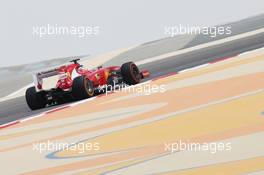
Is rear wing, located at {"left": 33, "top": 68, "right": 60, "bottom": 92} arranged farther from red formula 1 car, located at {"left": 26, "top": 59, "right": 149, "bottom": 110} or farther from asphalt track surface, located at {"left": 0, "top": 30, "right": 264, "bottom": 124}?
asphalt track surface, located at {"left": 0, "top": 30, "right": 264, "bottom": 124}

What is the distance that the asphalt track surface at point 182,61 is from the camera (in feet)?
46.4

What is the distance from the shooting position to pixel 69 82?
13555mm

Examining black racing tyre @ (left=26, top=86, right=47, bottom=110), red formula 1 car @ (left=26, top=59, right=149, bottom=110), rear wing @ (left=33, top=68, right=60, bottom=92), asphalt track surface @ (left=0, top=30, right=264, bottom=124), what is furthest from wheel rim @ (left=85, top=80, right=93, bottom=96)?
black racing tyre @ (left=26, top=86, right=47, bottom=110)

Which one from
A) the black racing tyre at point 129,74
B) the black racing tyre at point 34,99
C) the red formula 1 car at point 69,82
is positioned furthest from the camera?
the black racing tyre at point 129,74

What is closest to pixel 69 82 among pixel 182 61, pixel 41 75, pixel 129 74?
pixel 41 75

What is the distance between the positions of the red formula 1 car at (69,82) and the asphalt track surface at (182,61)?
0.31 metres

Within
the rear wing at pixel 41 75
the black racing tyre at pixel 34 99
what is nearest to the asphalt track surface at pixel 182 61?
the black racing tyre at pixel 34 99

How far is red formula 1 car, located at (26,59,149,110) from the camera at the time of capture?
523 inches

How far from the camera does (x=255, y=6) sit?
2891 cm

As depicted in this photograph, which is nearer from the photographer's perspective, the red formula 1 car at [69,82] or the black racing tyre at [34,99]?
the red formula 1 car at [69,82]

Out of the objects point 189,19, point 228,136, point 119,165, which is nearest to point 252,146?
point 228,136

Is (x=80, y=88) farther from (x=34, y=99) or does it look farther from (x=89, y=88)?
(x=34, y=99)

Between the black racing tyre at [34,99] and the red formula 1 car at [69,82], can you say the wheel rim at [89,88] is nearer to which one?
the red formula 1 car at [69,82]

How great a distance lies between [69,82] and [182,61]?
5.25 metres
